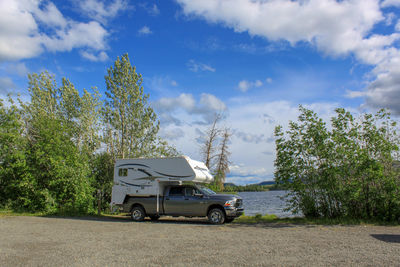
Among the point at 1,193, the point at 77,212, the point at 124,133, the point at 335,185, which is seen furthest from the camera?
the point at 124,133

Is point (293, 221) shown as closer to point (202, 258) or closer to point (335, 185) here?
point (335, 185)

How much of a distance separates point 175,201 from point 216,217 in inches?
82.9

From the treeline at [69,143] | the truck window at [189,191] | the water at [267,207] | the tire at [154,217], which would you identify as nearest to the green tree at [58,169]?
the treeline at [69,143]

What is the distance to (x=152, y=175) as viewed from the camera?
14.7 meters

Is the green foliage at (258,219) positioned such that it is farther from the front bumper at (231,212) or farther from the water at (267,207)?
the front bumper at (231,212)

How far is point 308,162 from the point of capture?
13359 mm

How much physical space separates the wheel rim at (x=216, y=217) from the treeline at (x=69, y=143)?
7769 millimetres

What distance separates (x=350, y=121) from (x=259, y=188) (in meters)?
72.0

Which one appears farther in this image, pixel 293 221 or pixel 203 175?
pixel 203 175

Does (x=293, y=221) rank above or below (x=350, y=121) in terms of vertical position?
below

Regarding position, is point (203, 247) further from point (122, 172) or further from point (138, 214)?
point (122, 172)

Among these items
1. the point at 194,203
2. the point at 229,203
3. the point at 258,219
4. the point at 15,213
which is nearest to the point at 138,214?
the point at 194,203

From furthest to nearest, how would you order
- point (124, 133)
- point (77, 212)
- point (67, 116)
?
1. point (67, 116)
2. point (124, 133)
3. point (77, 212)

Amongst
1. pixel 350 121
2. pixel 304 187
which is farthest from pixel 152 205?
pixel 350 121
